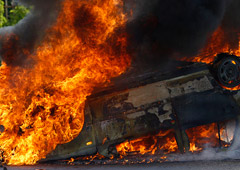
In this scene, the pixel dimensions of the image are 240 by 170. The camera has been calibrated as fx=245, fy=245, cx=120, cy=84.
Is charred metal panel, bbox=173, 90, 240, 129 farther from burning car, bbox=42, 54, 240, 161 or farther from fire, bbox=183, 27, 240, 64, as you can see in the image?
fire, bbox=183, 27, 240, 64

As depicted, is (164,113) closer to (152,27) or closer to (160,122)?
(160,122)

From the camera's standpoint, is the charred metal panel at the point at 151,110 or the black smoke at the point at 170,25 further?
the black smoke at the point at 170,25

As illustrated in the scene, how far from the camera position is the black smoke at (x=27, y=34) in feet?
19.8

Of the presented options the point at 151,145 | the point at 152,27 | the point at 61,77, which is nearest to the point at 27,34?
the point at 61,77

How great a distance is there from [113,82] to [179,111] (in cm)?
156

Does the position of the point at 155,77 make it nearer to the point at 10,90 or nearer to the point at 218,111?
the point at 218,111

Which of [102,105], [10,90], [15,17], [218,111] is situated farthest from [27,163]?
[15,17]

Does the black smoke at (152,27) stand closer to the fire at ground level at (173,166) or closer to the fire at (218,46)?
the fire at (218,46)

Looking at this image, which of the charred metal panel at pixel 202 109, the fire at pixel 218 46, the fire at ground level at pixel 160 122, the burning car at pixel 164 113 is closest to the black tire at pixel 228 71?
the burning car at pixel 164 113

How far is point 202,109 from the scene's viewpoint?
5266mm

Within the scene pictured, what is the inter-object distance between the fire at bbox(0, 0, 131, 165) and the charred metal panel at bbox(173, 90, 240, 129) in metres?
1.63

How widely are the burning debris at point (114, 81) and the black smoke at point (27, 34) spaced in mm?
25

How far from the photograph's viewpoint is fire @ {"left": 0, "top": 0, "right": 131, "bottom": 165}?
554 cm

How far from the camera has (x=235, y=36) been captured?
21.4ft
